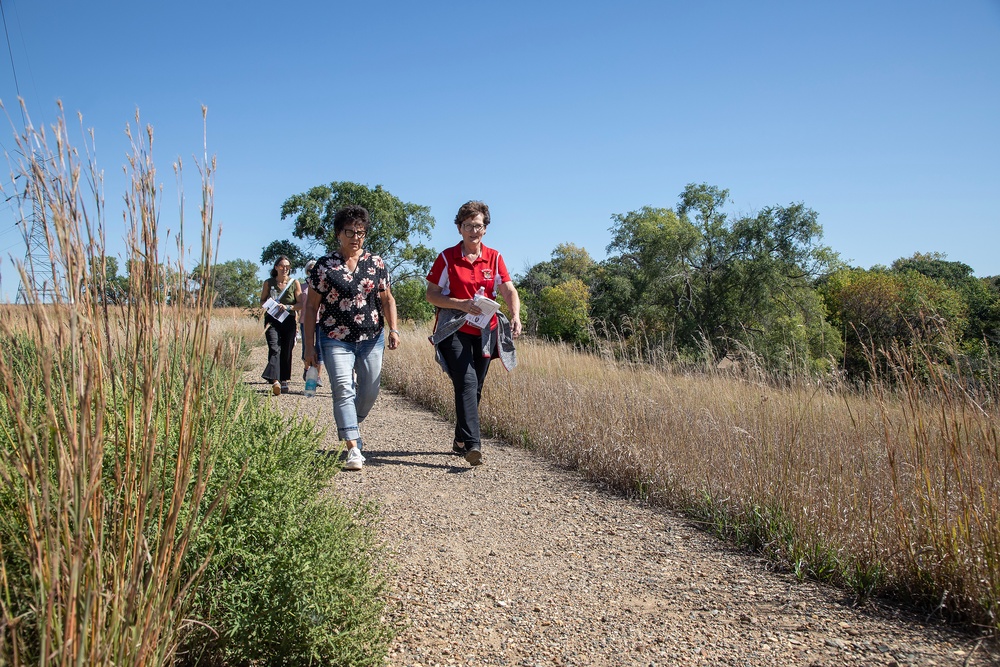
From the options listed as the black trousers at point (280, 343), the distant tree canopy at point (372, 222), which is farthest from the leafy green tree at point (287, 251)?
the black trousers at point (280, 343)

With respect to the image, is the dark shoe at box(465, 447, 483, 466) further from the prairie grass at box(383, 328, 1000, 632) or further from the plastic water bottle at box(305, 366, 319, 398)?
the plastic water bottle at box(305, 366, 319, 398)

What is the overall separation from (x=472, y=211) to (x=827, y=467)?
2.94m

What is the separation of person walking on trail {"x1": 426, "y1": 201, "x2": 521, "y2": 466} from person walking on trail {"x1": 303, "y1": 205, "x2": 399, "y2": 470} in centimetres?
44

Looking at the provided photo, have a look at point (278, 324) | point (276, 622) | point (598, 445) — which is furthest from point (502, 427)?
point (276, 622)

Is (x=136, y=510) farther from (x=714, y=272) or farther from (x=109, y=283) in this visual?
(x=714, y=272)

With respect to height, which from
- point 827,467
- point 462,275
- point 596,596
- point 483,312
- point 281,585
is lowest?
point 596,596

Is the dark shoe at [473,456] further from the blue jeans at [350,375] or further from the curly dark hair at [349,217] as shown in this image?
the curly dark hair at [349,217]

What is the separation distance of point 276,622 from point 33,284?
1171 millimetres

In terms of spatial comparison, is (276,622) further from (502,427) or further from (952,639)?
(502,427)

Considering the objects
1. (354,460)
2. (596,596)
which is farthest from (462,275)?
(596,596)

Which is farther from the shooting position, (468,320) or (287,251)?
(287,251)

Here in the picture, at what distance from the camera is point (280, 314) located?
8227mm

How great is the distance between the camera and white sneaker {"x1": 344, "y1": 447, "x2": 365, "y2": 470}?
4743mm

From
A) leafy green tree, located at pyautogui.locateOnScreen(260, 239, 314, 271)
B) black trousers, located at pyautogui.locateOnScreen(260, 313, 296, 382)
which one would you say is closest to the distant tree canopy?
leafy green tree, located at pyautogui.locateOnScreen(260, 239, 314, 271)
